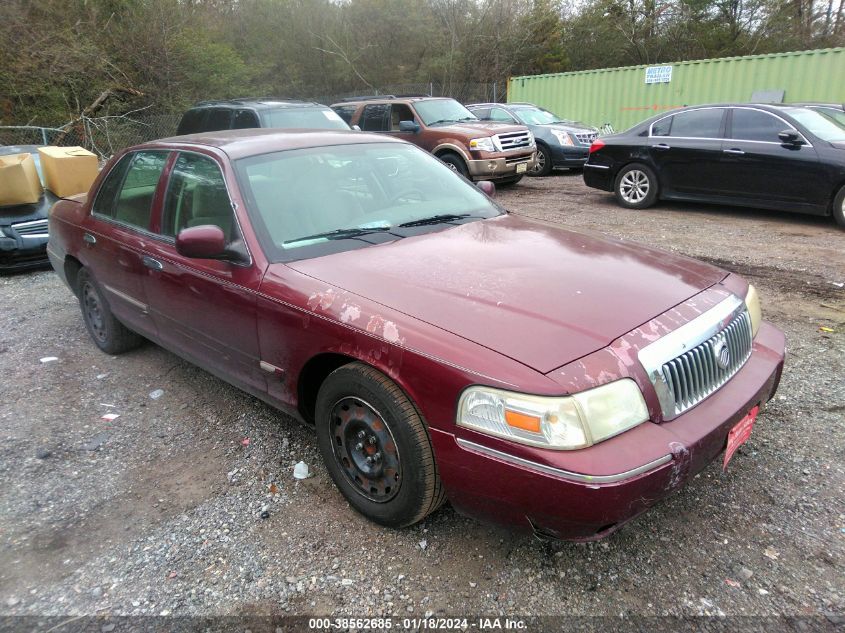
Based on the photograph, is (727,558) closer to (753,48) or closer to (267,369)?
(267,369)

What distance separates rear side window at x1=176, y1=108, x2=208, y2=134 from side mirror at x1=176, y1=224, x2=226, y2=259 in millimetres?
7973

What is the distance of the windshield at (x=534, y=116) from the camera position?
46.4 feet

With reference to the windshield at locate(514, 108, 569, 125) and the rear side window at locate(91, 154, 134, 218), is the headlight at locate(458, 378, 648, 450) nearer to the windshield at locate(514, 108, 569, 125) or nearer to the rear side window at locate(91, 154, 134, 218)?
the rear side window at locate(91, 154, 134, 218)

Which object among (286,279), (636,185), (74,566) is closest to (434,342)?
(286,279)

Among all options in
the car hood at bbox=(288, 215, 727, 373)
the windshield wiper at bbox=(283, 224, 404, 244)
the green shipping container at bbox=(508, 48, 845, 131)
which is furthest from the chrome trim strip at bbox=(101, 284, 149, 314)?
the green shipping container at bbox=(508, 48, 845, 131)

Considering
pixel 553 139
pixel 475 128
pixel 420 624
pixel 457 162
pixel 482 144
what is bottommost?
pixel 420 624

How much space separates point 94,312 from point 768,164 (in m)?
8.16

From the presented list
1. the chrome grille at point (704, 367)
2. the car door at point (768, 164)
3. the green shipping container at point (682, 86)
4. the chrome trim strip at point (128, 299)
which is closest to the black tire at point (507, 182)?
the car door at point (768, 164)

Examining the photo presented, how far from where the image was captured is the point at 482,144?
10.8 meters

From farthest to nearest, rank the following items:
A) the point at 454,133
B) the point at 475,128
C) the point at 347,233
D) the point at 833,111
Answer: the point at 475,128 → the point at 454,133 → the point at 833,111 → the point at 347,233

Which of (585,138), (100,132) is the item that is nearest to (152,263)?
(585,138)

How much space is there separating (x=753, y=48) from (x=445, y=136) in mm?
20416

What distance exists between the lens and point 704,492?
9.48 ft

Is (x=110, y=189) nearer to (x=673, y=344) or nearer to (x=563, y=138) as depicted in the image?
(x=673, y=344)
